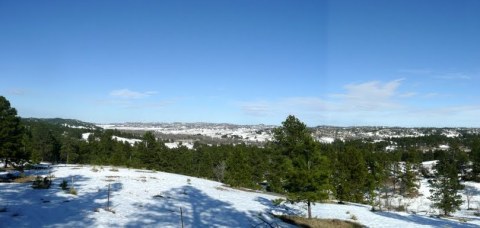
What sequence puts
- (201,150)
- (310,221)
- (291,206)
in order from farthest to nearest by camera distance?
(201,150) < (291,206) < (310,221)

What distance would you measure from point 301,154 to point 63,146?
90308mm

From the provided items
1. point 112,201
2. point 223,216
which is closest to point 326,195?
point 223,216

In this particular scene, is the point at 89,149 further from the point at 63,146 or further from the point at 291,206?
the point at 291,206

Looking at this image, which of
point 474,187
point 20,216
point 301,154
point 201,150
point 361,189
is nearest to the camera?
point 20,216

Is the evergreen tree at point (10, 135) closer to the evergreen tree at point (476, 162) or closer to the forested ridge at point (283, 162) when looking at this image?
the forested ridge at point (283, 162)

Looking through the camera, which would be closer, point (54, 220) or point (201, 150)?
point (54, 220)

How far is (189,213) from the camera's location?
20.7 meters

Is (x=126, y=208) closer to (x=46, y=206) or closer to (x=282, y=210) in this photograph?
(x=46, y=206)

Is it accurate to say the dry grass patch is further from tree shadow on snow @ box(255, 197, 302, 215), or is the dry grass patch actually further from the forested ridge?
tree shadow on snow @ box(255, 197, 302, 215)

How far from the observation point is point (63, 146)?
100938 mm

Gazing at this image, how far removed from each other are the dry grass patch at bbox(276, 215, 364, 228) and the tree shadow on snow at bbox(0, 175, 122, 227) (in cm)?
1167

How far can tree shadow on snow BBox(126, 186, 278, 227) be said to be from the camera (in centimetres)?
1738

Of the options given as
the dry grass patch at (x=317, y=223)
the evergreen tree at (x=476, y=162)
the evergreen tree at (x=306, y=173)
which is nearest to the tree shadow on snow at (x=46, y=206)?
the dry grass patch at (x=317, y=223)

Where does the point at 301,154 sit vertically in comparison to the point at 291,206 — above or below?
above
